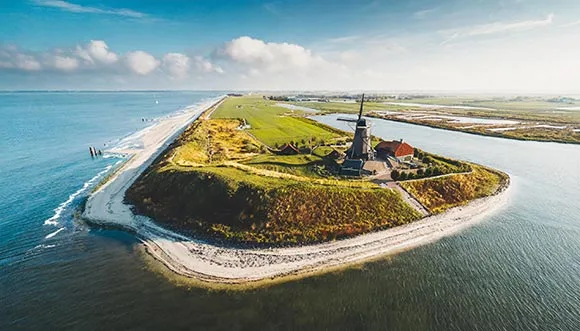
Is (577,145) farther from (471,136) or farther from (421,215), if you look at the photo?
(421,215)

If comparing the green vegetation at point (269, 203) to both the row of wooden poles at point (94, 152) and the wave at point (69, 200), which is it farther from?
the row of wooden poles at point (94, 152)

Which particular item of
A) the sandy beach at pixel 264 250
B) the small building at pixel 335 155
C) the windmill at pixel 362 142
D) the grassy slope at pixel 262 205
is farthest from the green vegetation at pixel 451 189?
the small building at pixel 335 155

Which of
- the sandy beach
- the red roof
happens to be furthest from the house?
the sandy beach

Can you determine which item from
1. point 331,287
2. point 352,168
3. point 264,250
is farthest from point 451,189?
point 264,250

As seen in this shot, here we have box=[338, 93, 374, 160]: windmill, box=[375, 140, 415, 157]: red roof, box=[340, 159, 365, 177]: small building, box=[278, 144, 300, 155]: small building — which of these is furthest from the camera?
box=[278, 144, 300, 155]: small building

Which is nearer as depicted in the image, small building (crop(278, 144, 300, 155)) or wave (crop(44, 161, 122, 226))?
wave (crop(44, 161, 122, 226))

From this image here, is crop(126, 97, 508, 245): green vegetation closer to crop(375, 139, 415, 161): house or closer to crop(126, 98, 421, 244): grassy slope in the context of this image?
crop(126, 98, 421, 244): grassy slope

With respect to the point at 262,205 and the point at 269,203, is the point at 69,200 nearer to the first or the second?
the point at 262,205
